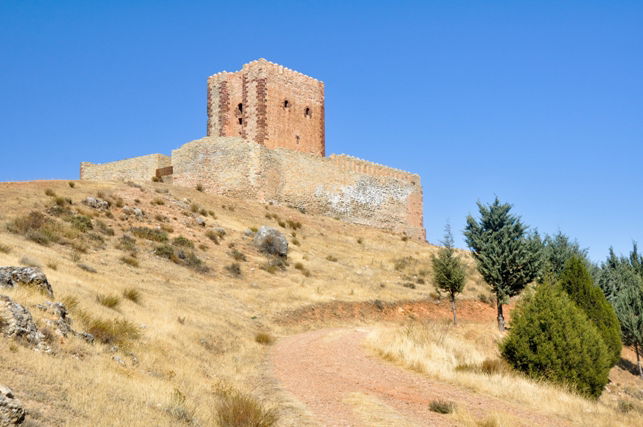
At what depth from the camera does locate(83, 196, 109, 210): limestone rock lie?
30641 mm

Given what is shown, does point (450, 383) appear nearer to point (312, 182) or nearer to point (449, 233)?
point (449, 233)

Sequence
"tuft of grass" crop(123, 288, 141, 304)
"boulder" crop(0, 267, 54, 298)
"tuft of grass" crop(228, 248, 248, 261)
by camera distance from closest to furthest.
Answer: "boulder" crop(0, 267, 54, 298), "tuft of grass" crop(123, 288, 141, 304), "tuft of grass" crop(228, 248, 248, 261)

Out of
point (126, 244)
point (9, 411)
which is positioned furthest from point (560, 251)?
point (9, 411)

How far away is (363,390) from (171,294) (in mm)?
10883

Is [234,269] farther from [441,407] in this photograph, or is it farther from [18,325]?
[18,325]

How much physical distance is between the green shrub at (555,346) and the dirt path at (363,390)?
403 cm

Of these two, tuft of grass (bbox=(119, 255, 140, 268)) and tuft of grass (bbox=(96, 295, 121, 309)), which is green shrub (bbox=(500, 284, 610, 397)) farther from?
tuft of grass (bbox=(119, 255, 140, 268))

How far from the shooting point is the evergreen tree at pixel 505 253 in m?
26.1

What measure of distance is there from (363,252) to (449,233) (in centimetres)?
1065

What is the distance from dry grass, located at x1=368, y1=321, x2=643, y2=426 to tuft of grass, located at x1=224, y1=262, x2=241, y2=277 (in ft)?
36.3

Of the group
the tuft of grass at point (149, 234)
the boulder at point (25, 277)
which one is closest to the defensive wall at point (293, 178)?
the tuft of grass at point (149, 234)

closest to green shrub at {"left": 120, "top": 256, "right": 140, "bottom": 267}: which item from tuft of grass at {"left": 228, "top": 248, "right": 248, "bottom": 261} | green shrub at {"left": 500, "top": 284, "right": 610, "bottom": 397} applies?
tuft of grass at {"left": 228, "top": 248, "right": 248, "bottom": 261}

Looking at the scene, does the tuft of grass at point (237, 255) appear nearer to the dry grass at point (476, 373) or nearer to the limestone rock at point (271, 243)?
the limestone rock at point (271, 243)

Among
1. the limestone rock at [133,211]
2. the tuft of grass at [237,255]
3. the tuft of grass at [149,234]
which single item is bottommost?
the tuft of grass at [237,255]
